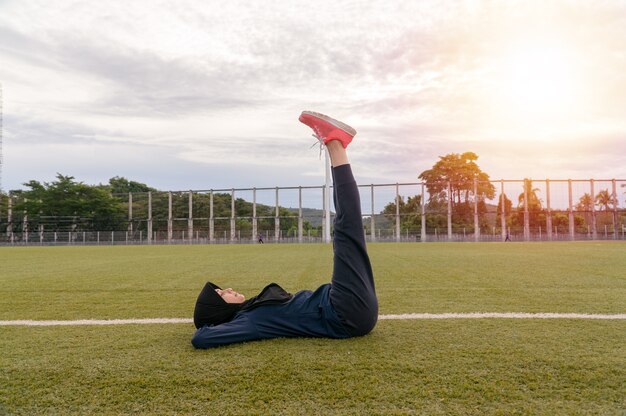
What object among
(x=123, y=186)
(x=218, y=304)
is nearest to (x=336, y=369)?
(x=218, y=304)

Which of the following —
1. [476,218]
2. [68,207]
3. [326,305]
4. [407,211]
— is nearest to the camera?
[326,305]

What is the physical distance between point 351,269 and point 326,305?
367 millimetres

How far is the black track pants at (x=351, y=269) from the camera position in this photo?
348 centimetres

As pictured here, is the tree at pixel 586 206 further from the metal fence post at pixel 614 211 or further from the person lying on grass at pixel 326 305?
the person lying on grass at pixel 326 305

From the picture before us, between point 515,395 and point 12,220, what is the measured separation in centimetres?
7537

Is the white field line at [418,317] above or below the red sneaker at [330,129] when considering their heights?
below

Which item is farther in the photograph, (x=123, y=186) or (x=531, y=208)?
(x=123, y=186)

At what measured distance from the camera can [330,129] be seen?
155 inches

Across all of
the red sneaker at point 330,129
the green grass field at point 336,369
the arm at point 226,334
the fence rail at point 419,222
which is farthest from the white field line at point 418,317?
the fence rail at point 419,222

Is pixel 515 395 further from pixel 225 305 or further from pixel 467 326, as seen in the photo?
pixel 225 305

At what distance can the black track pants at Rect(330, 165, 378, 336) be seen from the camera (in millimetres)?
3480

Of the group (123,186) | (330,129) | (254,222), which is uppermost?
(123,186)

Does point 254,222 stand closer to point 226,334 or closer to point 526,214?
point 526,214

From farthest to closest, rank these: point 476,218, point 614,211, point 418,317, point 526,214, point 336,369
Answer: point 476,218, point 526,214, point 614,211, point 418,317, point 336,369
